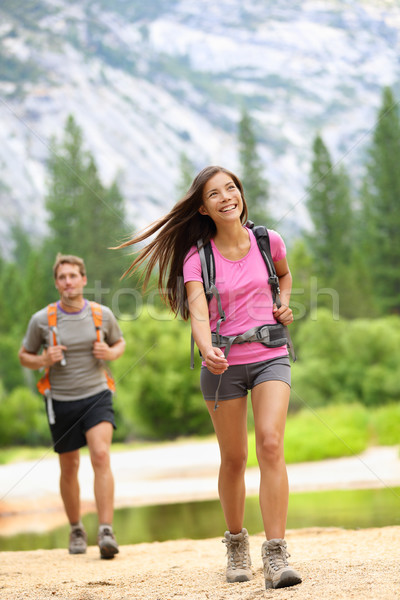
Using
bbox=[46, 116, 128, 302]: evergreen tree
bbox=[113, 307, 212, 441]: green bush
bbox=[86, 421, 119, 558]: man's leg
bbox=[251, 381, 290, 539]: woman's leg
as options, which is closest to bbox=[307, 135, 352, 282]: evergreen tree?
bbox=[46, 116, 128, 302]: evergreen tree

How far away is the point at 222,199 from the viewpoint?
134 inches

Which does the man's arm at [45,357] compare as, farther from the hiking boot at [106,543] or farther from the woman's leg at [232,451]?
the woman's leg at [232,451]

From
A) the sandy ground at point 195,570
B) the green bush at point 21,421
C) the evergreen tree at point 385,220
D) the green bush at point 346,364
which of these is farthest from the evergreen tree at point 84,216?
the sandy ground at point 195,570

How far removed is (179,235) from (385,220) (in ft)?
90.7

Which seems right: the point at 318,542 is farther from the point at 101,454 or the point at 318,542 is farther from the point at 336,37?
the point at 336,37

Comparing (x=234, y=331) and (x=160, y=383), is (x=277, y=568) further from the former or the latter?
(x=160, y=383)

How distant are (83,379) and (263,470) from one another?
6.49 feet

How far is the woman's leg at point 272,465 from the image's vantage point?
120 inches

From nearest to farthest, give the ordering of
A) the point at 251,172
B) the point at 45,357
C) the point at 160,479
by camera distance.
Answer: the point at 45,357 < the point at 160,479 < the point at 251,172

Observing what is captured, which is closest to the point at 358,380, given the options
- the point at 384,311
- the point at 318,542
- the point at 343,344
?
the point at 343,344

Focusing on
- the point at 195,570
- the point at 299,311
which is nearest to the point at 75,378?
the point at 195,570

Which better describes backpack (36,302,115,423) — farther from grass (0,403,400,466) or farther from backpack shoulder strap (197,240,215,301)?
grass (0,403,400,466)

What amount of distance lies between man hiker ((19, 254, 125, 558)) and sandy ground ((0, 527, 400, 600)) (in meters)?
0.42

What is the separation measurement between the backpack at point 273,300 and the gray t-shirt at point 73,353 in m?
1.66
